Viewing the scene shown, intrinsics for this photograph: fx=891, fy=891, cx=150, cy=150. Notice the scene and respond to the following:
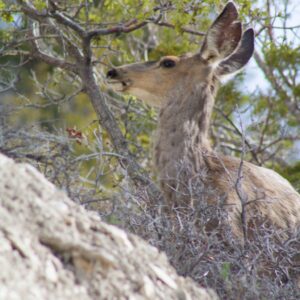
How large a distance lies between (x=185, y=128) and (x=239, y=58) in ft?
4.15

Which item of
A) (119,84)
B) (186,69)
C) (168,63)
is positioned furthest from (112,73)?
(186,69)

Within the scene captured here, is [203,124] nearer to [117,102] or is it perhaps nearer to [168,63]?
[168,63]

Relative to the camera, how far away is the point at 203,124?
8992 mm

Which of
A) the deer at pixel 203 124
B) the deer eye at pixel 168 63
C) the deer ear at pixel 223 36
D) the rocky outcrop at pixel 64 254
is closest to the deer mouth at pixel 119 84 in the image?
the deer at pixel 203 124

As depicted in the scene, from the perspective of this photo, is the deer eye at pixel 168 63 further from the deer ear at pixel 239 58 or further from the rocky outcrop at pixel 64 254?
the rocky outcrop at pixel 64 254

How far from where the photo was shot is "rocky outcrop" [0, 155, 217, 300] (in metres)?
4.52

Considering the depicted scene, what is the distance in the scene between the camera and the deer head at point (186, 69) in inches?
362

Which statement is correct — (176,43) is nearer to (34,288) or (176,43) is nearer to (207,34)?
(207,34)

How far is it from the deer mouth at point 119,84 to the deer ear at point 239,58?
964mm

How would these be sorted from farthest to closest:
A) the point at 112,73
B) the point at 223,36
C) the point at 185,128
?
the point at 112,73
the point at 223,36
the point at 185,128

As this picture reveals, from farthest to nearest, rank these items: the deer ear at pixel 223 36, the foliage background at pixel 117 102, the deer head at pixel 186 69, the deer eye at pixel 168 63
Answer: the deer eye at pixel 168 63 → the deer head at pixel 186 69 → the deer ear at pixel 223 36 → the foliage background at pixel 117 102

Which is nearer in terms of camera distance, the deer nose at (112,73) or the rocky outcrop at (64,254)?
the rocky outcrop at (64,254)

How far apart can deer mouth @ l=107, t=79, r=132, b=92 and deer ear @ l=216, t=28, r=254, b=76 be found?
3.16ft

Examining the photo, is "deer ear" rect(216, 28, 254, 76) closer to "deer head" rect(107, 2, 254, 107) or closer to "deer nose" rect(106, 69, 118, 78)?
"deer head" rect(107, 2, 254, 107)
